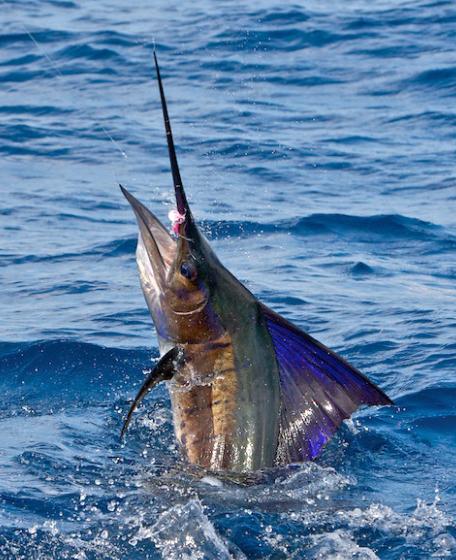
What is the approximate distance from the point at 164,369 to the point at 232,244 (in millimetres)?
4674

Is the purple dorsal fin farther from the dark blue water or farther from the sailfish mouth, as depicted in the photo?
the sailfish mouth

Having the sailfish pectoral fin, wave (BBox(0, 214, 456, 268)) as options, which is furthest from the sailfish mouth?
wave (BBox(0, 214, 456, 268))

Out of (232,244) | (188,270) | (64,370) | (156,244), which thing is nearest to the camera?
(188,270)

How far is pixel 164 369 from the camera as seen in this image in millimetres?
5367

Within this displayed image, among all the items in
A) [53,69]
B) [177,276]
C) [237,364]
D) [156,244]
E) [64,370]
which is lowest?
[64,370]

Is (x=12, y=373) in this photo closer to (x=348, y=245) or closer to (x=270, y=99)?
(x=348, y=245)

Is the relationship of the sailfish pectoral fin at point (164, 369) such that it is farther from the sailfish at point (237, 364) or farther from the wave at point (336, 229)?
the wave at point (336, 229)

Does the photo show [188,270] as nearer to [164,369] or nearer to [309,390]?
[164,369]

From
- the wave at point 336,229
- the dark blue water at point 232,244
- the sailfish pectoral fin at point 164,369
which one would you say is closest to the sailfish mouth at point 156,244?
the sailfish pectoral fin at point 164,369

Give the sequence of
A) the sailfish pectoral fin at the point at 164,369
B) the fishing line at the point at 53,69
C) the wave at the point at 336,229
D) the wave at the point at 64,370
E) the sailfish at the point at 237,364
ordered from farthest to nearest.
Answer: the fishing line at the point at 53,69 < the wave at the point at 336,229 < the wave at the point at 64,370 < the sailfish at the point at 237,364 < the sailfish pectoral fin at the point at 164,369

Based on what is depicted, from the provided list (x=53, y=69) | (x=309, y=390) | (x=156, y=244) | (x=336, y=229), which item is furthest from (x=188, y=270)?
(x=53, y=69)

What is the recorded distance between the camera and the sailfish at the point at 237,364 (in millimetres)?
5398

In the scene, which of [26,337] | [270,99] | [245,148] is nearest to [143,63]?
[270,99]

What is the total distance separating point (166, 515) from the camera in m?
5.24
